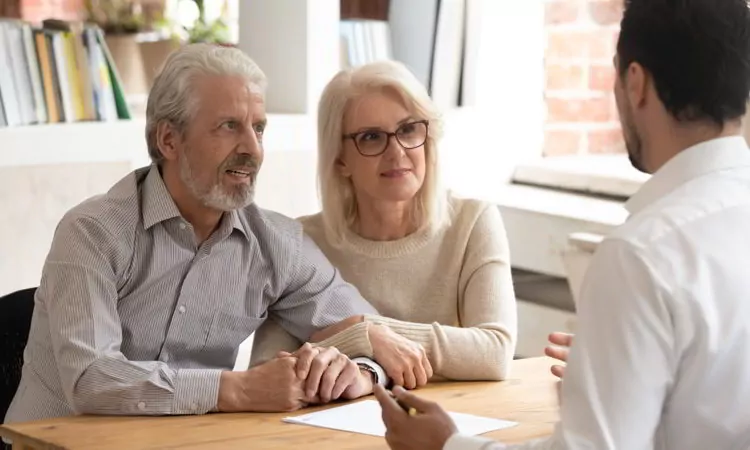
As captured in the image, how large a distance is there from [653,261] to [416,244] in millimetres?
1411

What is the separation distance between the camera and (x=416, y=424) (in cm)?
179

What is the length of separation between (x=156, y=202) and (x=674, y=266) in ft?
4.25

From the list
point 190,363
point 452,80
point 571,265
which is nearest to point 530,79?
point 452,80

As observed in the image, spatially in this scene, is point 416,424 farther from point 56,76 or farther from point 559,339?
point 56,76

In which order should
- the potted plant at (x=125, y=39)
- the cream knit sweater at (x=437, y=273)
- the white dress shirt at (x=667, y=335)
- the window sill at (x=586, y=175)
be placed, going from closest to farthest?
the white dress shirt at (x=667, y=335)
the cream knit sweater at (x=437, y=273)
the potted plant at (x=125, y=39)
the window sill at (x=586, y=175)

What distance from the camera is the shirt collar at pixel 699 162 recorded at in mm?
1587

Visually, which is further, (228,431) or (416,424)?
(228,431)

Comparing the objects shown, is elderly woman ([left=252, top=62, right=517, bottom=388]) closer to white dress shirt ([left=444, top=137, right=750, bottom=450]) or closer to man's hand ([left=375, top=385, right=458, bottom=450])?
man's hand ([left=375, top=385, right=458, bottom=450])

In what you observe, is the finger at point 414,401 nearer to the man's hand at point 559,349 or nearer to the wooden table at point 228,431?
the wooden table at point 228,431

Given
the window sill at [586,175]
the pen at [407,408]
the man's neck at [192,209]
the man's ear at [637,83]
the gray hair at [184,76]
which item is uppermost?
the man's ear at [637,83]

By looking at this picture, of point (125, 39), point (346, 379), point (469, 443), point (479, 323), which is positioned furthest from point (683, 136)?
point (125, 39)

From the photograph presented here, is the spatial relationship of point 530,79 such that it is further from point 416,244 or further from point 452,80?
point 416,244

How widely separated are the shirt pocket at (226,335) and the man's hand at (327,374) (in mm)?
230

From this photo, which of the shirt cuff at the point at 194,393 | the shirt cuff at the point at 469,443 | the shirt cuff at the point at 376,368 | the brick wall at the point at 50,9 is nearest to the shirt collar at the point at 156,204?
→ the shirt cuff at the point at 194,393
